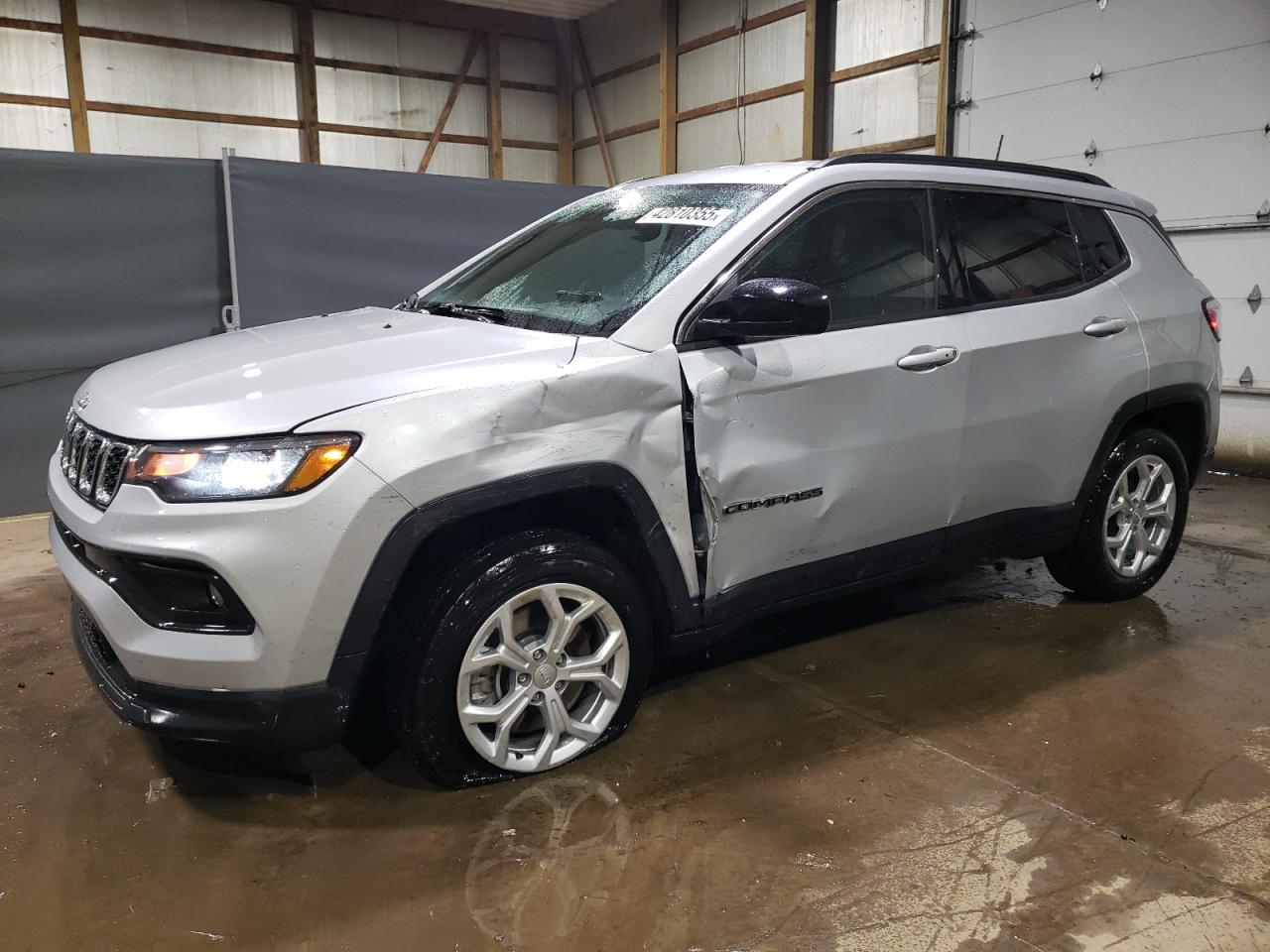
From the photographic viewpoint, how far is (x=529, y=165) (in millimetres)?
16062

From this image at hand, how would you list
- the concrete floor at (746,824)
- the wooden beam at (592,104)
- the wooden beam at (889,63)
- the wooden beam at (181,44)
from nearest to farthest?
1. the concrete floor at (746,824)
2. the wooden beam at (889,63)
3. the wooden beam at (181,44)
4. the wooden beam at (592,104)

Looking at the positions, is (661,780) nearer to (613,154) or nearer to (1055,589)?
(1055,589)

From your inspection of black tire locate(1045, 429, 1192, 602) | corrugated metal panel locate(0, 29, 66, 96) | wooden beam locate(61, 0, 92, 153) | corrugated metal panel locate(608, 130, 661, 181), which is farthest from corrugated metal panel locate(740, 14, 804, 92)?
black tire locate(1045, 429, 1192, 602)

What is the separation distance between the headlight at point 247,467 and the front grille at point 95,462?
0.15 m

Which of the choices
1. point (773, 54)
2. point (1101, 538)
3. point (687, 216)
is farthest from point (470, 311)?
point (773, 54)

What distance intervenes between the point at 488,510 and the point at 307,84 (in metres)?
13.7

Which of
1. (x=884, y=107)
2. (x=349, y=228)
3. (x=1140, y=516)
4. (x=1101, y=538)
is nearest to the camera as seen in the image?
(x=1101, y=538)

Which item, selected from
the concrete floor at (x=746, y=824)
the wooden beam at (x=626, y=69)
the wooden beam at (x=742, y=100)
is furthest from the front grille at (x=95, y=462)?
the wooden beam at (x=626, y=69)

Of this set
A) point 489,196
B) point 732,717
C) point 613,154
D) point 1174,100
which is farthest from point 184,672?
point 613,154

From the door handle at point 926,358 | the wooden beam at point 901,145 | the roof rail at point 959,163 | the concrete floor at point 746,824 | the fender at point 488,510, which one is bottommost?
the concrete floor at point 746,824

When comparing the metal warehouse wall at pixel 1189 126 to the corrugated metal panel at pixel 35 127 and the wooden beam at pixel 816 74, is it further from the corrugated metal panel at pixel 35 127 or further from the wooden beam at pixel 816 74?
the corrugated metal panel at pixel 35 127

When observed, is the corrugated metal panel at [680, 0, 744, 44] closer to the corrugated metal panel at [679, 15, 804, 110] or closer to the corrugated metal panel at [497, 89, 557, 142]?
the corrugated metal panel at [679, 15, 804, 110]

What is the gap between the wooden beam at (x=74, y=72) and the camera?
12.4 meters

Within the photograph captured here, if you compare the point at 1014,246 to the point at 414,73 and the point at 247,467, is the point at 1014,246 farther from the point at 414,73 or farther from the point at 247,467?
the point at 414,73
